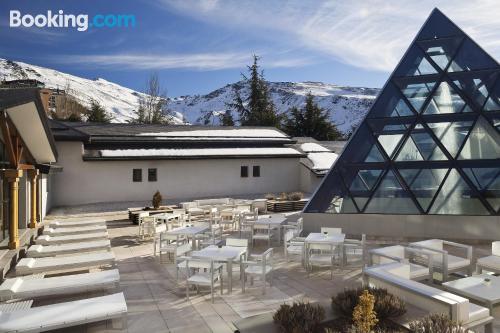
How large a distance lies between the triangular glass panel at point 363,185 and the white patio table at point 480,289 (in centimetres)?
550

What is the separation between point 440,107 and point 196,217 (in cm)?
1093

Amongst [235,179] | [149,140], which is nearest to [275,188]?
[235,179]

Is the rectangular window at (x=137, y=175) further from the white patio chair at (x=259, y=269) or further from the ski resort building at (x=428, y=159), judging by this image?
the white patio chair at (x=259, y=269)

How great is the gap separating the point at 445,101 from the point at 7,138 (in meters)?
13.9

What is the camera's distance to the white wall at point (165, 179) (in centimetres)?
2002

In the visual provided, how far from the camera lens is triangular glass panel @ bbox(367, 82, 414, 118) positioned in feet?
43.9

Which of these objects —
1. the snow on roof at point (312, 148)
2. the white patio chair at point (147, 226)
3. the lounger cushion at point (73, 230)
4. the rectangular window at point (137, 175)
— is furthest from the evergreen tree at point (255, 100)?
the lounger cushion at point (73, 230)

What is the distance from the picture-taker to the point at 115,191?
21.1 meters

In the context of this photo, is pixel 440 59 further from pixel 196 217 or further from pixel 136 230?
pixel 136 230

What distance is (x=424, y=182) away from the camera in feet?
40.7

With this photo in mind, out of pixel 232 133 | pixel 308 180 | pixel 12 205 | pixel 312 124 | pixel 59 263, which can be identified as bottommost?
pixel 59 263

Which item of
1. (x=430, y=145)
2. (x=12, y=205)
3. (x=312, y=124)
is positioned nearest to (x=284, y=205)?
(x=430, y=145)

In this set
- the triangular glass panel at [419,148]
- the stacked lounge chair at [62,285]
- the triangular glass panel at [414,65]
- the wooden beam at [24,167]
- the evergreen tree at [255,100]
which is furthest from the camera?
the evergreen tree at [255,100]

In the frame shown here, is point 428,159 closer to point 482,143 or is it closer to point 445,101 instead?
point 482,143
